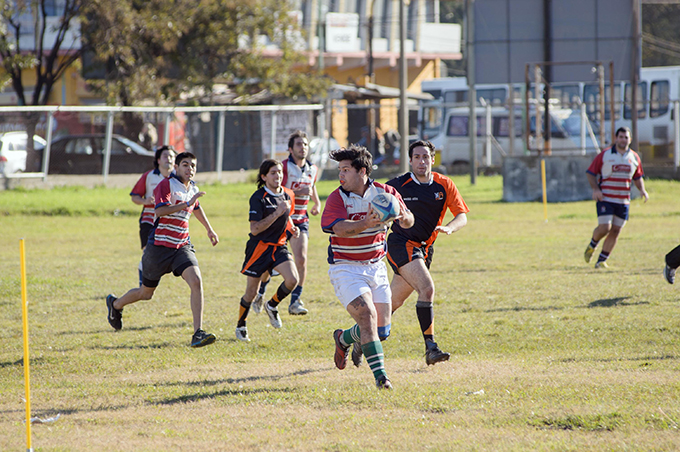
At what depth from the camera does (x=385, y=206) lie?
5980 millimetres

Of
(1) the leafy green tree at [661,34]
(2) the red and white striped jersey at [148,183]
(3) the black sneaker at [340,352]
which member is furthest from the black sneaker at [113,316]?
(1) the leafy green tree at [661,34]

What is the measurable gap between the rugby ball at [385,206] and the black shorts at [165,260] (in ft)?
9.02

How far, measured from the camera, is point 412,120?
1636 inches

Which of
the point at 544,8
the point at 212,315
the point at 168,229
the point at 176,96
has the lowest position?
the point at 212,315

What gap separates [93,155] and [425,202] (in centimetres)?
2135

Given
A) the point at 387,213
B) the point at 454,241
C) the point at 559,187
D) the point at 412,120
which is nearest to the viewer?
the point at 387,213

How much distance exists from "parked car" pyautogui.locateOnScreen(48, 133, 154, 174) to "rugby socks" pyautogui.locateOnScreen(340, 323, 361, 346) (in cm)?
2117

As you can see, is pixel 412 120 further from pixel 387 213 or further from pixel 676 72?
pixel 387 213

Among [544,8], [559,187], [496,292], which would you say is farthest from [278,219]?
[544,8]

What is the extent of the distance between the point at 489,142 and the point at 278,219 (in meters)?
26.1

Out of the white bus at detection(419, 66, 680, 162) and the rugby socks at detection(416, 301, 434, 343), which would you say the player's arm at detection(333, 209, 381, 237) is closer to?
the rugby socks at detection(416, 301, 434, 343)

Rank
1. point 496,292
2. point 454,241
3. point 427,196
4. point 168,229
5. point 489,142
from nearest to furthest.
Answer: point 427,196 < point 168,229 < point 496,292 < point 454,241 < point 489,142

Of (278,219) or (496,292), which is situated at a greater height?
(278,219)

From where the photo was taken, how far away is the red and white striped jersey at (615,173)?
42.3 ft
